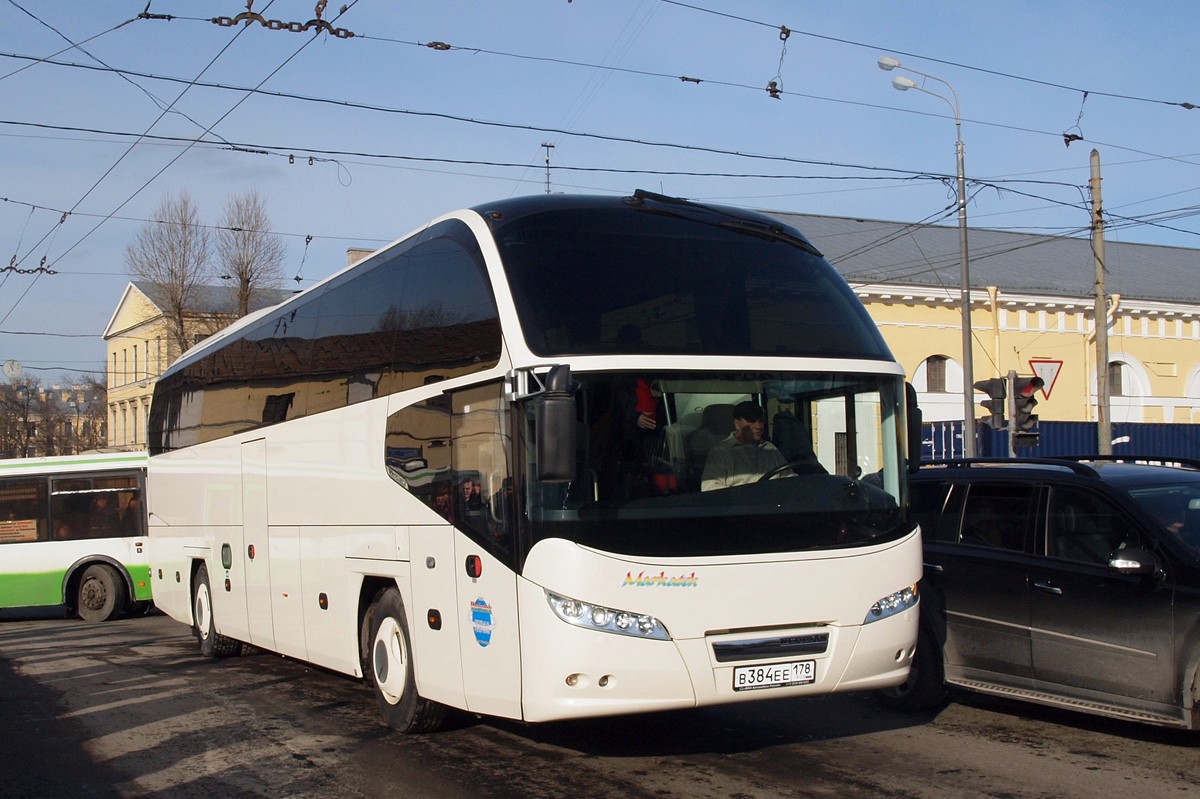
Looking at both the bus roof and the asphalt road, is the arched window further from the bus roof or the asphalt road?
the asphalt road

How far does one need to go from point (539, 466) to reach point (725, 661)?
1503 mm

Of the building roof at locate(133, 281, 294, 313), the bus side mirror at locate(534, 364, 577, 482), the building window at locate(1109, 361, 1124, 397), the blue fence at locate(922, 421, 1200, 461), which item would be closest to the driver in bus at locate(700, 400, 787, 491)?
the bus side mirror at locate(534, 364, 577, 482)

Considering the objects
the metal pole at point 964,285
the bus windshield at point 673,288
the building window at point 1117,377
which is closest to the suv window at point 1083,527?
the bus windshield at point 673,288

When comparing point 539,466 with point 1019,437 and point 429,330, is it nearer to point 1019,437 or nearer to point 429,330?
point 429,330

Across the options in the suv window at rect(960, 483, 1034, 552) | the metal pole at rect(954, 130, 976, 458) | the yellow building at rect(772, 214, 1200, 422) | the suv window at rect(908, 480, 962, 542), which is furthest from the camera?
the yellow building at rect(772, 214, 1200, 422)

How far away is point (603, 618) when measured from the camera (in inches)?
260

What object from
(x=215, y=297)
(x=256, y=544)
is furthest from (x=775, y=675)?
(x=215, y=297)

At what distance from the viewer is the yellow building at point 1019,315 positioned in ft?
120

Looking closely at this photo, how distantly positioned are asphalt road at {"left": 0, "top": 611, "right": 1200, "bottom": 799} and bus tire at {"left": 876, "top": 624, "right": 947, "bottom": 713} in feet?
0.40

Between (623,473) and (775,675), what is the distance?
1407mm

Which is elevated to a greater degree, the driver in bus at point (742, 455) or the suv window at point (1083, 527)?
the driver in bus at point (742, 455)

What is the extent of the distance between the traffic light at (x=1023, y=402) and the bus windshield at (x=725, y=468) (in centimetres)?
945

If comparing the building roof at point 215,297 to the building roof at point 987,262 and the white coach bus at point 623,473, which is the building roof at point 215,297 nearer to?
the building roof at point 987,262

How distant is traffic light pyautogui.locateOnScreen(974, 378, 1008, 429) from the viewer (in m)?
16.7
